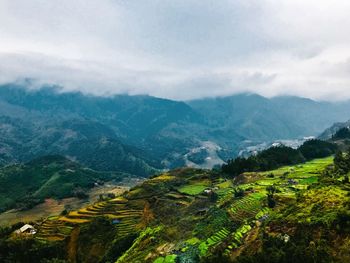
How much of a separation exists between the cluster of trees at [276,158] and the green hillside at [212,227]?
19.0 m

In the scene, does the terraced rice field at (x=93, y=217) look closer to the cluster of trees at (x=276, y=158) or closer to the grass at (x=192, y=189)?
the grass at (x=192, y=189)

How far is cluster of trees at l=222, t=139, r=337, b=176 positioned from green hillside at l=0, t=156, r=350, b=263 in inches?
748

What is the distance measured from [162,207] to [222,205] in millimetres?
16355

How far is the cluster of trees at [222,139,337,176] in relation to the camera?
118 m

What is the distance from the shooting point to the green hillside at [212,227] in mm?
43781

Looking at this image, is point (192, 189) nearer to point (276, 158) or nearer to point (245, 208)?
point (245, 208)

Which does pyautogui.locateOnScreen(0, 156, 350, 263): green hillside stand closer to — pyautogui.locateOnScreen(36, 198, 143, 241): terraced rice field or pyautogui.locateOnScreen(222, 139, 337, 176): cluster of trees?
pyautogui.locateOnScreen(36, 198, 143, 241): terraced rice field

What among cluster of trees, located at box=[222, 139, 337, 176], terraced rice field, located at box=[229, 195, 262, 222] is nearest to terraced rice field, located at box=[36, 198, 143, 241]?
terraced rice field, located at box=[229, 195, 262, 222]

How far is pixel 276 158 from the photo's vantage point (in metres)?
127

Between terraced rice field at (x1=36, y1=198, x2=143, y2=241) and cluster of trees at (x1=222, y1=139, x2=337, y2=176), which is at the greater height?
cluster of trees at (x1=222, y1=139, x2=337, y2=176)

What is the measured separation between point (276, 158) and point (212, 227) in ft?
233

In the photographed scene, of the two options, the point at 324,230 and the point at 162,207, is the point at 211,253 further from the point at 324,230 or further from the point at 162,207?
the point at 162,207

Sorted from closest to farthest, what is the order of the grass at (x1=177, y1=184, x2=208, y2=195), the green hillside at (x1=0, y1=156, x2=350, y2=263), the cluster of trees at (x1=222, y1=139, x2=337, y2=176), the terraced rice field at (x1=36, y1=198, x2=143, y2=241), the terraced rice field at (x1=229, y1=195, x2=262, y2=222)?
the green hillside at (x1=0, y1=156, x2=350, y2=263) < the terraced rice field at (x1=229, y1=195, x2=262, y2=222) < the terraced rice field at (x1=36, y1=198, x2=143, y2=241) < the grass at (x1=177, y1=184, x2=208, y2=195) < the cluster of trees at (x1=222, y1=139, x2=337, y2=176)

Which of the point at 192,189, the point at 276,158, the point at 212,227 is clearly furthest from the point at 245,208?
the point at 276,158
